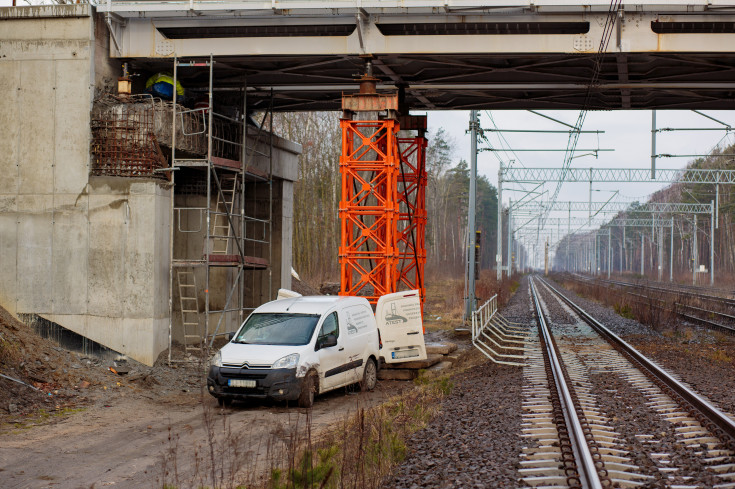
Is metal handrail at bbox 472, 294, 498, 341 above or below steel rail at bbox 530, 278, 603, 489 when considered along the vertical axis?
above

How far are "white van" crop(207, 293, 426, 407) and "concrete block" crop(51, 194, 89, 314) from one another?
407cm

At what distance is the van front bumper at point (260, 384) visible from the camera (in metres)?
13.0

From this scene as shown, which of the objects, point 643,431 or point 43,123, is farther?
point 43,123

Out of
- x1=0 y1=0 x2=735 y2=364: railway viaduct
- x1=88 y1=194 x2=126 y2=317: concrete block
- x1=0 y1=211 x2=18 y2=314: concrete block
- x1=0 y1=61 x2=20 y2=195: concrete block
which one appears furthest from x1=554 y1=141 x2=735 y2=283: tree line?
x1=0 y1=211 x2=18 y2=314: concrete block

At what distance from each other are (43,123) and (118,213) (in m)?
2.43

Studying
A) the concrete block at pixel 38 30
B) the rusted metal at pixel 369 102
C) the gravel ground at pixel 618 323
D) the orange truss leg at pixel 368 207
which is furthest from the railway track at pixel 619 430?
the concrete block at pixel 38 30

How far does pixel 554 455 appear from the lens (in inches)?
332

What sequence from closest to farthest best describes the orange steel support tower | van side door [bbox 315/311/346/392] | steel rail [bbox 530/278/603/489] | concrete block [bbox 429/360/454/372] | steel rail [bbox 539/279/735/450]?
steel rail [bbox 530/278/603/489], steel rail [bbox 539/279/735/450], van side door [bbox 315/311/346/392], concrete block [bbox 429/360/454/372], the orange steel support tower

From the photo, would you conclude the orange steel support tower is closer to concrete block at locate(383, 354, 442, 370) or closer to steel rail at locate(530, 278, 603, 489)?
concrete block at locate(383, 354, 442, 370)

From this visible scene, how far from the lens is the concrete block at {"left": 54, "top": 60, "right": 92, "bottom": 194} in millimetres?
17195

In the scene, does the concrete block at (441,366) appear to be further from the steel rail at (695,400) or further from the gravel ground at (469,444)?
the gravel ground at (469,444)

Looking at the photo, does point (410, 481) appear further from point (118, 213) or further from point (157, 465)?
point (118, 213)

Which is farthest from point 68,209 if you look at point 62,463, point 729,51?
point 729,51

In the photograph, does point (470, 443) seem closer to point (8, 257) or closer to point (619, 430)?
point (619, 430)
